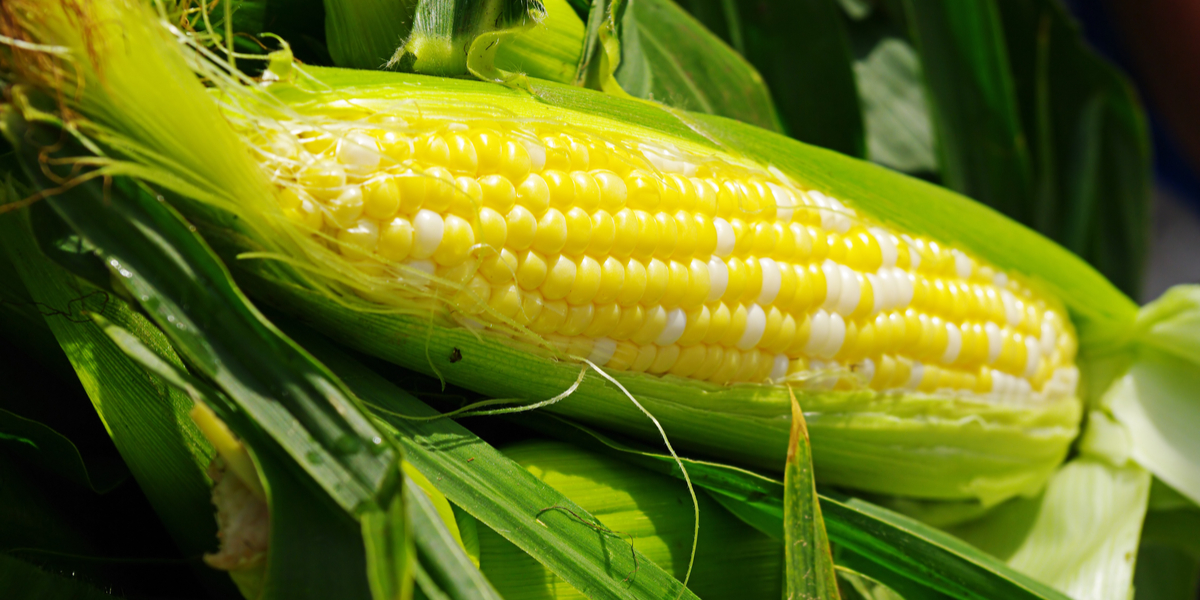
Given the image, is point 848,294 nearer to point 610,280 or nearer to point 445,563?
point 610,280

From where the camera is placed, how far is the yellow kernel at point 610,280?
0.64m

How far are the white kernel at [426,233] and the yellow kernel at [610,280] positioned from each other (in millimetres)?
154

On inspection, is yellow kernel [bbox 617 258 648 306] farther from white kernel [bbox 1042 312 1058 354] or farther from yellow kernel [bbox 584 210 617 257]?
white kernel [bbox 1042 312 1058 354]

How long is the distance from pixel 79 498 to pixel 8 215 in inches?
13.8

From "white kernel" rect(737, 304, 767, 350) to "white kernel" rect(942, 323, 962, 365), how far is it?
31cm

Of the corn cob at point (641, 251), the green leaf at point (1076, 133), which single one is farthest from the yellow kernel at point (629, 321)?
the green leaf at point (1076, 133)

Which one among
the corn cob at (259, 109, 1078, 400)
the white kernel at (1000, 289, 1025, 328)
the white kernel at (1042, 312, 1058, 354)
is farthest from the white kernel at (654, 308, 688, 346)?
the white kernel at (1042, 312, 1058, 354)

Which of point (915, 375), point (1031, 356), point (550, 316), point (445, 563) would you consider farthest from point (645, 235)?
point (1031, 356)

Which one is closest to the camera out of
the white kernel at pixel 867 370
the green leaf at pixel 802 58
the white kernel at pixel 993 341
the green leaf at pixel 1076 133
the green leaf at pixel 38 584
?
the green leaf at pixel 38 584

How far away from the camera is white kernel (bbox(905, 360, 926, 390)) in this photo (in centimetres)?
87

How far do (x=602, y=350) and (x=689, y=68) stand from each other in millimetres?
582

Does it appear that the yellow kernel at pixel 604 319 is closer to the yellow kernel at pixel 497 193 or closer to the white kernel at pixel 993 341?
the yellow kernel at pixel 497 193

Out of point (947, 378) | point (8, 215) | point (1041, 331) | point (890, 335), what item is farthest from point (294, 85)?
point (1041, 331)

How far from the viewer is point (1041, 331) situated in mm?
1028
